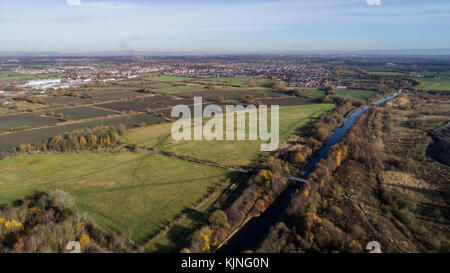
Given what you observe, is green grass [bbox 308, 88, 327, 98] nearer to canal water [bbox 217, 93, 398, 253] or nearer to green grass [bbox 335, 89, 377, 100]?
green grass [bbox 335, 89, 377, 100]

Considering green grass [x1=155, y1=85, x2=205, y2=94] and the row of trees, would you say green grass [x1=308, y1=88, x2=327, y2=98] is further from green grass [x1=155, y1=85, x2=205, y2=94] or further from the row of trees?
the row of trees

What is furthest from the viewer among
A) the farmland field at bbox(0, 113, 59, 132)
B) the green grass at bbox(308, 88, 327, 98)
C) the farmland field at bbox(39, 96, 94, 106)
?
the green grass at bbox(308, 88, 327, 98)

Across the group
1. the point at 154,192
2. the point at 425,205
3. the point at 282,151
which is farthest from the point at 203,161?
the point at 425,205

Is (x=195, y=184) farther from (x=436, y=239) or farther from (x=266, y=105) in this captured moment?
(x=266, y=105)

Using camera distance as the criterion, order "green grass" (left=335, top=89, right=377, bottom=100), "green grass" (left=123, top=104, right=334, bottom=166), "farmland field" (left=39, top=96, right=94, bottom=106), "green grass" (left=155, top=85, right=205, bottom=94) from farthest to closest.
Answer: "green grass" (left=155, top=85, right=205, bottom=94) < "green grass" (left=335, top=89, right=377, bottom=100) < "farmland field" (left=39, top=96, right=94, bottom=106) < "green grass" (left=123, top=104, right=334, bottom=166)

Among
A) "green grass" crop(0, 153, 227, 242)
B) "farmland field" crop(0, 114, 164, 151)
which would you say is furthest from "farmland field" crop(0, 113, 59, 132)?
"green grass" crop(0, 153, 227, 242)

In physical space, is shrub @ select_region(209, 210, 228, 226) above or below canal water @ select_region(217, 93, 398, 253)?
above

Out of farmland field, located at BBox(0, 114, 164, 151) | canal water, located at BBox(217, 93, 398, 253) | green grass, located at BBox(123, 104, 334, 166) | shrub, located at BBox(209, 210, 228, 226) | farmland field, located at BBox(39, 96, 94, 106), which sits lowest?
canal water, located at BBox(217, 93, 398, 253)

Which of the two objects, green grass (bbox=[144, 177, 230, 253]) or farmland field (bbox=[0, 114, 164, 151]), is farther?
farmland field (bbox=[0, 114, 164, 151])
